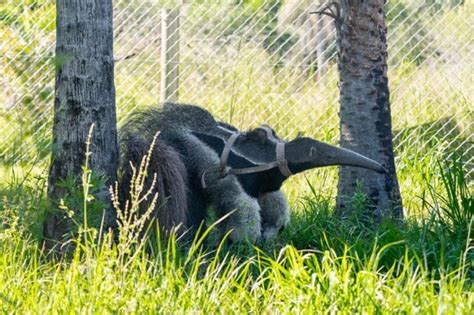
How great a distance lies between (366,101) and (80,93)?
85.4 inches

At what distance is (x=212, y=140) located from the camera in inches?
261

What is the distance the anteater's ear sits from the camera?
659cm

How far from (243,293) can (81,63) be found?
168 centimetres

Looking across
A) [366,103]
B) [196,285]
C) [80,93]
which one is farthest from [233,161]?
[196,285]

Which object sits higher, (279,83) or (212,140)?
(279,83)

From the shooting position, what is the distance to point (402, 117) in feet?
31.8

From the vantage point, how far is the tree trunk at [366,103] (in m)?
6.42

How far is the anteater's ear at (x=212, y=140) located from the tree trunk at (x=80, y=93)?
1.29 metres

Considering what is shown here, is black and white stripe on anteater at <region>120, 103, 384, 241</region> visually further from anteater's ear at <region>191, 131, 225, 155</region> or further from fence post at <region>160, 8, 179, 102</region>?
fence post at <region>160, 8, 179, 102</region>

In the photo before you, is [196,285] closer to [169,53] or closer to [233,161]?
[233,161]

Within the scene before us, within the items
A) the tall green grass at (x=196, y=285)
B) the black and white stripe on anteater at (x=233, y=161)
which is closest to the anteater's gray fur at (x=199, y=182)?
the black and white stripe on anteater at (x=233, y=161)

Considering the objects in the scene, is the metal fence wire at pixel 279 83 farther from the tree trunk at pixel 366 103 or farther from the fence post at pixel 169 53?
the tree trunk at pixel 366 103

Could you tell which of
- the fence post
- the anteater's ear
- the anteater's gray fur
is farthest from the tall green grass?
the fence post

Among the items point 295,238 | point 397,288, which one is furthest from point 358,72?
point 397,288
